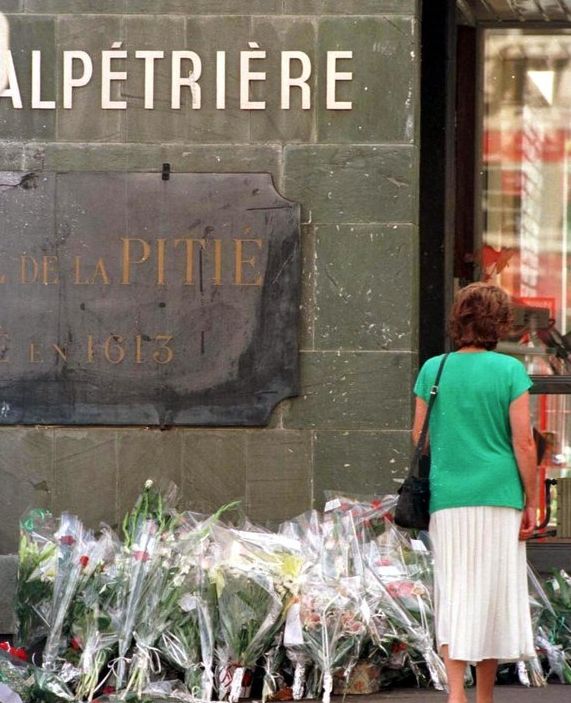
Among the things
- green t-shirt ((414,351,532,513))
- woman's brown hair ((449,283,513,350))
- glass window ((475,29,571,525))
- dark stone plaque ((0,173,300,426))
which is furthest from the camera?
glass window ((475,29,571,525))

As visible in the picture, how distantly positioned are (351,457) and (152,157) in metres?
1.77

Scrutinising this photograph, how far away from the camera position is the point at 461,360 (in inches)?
218

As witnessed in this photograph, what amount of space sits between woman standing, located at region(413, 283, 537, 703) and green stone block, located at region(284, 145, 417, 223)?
1968 mm

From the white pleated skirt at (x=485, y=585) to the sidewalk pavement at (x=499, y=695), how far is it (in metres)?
1.05

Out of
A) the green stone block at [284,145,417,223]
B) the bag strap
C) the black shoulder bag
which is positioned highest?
the green stone block at [284,145,417,223]

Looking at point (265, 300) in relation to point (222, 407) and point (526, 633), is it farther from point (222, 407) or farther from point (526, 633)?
point (526, 633)

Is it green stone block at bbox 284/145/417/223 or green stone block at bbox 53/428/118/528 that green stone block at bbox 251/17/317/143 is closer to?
green stone block at bbox 284/145/417/223

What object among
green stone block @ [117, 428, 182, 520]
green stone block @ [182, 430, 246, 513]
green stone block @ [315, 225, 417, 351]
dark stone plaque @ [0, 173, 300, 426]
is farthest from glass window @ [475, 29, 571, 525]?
green stone block @ [117, 428, 182, 520]

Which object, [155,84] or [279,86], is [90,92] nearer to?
[155,84]

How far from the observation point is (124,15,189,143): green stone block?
7.40 m

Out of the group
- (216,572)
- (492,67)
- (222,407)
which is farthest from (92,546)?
(492,67)

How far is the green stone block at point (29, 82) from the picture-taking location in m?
7.42

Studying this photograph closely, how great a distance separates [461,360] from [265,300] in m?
2.01

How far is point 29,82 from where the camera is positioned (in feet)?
24.4
